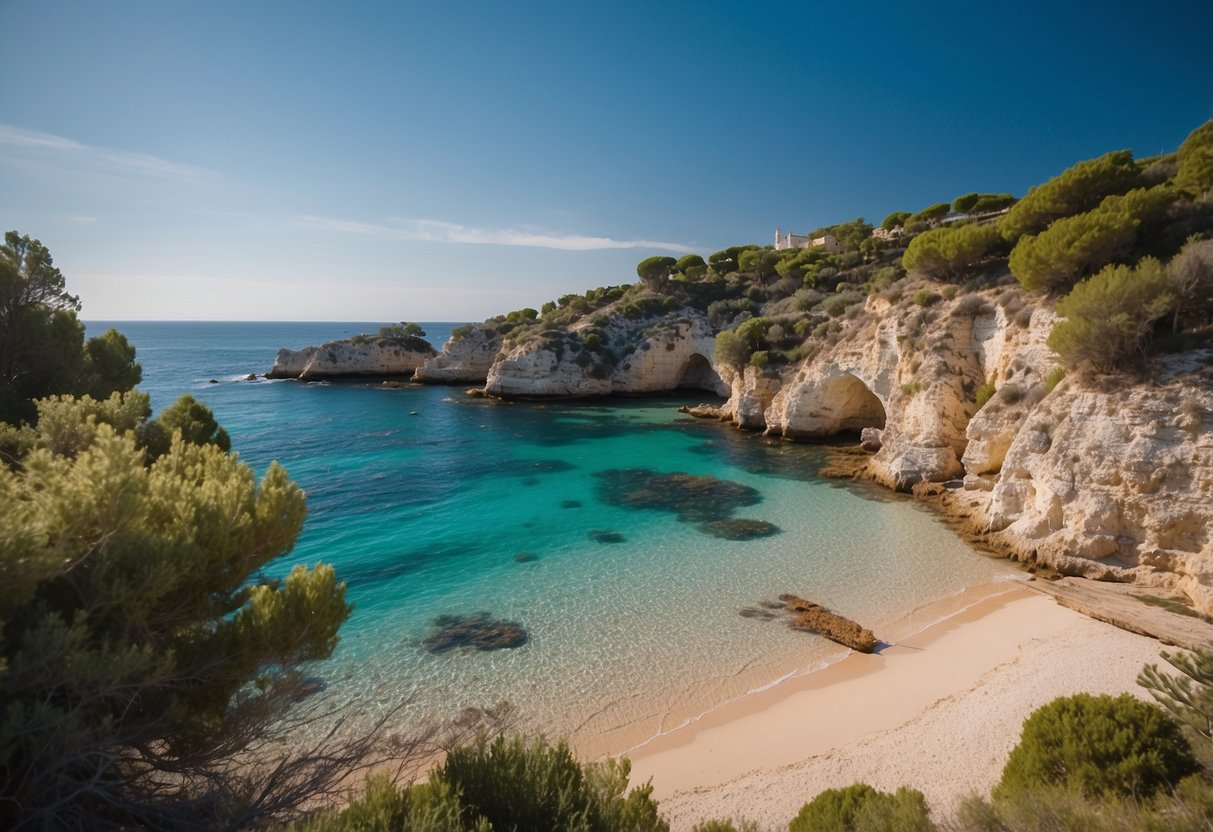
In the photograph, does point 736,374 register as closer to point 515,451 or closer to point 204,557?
point 515,451

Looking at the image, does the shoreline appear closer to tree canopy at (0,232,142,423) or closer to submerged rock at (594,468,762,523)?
submerged rock at (594,468,762,523)

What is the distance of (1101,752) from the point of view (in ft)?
15.2

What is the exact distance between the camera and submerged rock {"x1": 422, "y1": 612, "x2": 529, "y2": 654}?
9.29 metres

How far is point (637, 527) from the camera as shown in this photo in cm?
1503

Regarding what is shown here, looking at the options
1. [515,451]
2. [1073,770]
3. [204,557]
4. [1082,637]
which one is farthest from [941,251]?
[204,557]

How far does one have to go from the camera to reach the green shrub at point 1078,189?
17453 mm

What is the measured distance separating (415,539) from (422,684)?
6603mm

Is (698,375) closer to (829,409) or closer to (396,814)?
(829,409)

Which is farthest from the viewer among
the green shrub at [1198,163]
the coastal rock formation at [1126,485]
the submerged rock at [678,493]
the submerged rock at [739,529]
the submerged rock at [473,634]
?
the green shrub at [1198,163]

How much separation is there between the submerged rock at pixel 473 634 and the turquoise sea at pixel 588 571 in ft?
0.65

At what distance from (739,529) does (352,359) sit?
47175 millimetres

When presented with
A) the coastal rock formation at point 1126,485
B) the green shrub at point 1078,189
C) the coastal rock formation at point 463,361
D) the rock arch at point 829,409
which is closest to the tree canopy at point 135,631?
the coastal rock formation at point 1126,485

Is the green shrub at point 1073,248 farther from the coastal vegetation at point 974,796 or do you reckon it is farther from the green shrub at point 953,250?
the coastal vegetation at point 974,796

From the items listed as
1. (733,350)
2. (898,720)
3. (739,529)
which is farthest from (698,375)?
(898,720)
